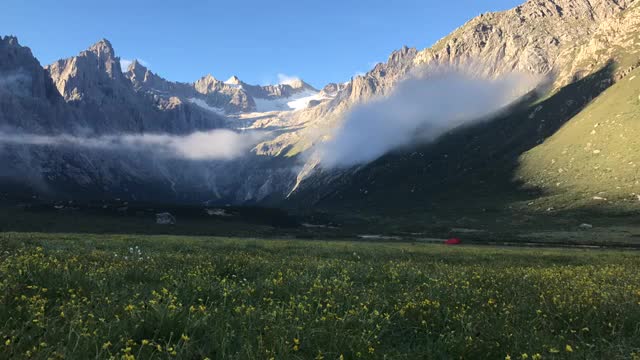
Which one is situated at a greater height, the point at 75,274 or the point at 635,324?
the point at 75,274

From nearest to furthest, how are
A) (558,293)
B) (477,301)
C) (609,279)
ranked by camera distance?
(477,301) → (558,293) → (609,279)

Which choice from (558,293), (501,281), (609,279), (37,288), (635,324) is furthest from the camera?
(609,279)

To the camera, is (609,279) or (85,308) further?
(609,279)

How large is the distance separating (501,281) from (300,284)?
27.0ft

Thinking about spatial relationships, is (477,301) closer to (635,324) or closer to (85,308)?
(635,324)

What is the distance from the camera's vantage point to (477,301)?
11562 mm

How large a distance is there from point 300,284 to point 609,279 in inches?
579

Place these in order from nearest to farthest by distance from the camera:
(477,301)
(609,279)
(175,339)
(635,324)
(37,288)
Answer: (175,339), (37,288), (635,324), (477,301), (609,279)

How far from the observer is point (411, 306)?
32.9 feet

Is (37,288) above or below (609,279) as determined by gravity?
above

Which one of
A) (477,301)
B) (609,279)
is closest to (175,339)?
(477,301)

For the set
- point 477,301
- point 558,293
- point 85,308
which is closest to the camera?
point 85,308

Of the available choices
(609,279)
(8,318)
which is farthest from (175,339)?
(609,279)

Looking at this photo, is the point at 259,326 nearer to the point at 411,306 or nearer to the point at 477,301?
the point at 411,306
